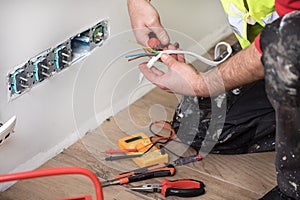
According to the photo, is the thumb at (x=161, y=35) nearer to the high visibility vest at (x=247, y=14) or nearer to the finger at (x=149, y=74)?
the finger at (x=149, y=74)

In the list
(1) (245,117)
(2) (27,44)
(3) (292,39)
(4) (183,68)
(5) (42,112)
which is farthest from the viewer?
(1) (245,117)

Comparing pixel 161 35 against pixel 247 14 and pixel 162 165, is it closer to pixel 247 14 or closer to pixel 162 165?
pixel 247 14

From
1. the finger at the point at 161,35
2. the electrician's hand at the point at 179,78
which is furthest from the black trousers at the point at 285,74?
the finger at the point at 161,35

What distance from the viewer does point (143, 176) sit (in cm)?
149

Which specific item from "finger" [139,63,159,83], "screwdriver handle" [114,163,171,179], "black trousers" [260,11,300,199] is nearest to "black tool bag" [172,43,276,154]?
"screwdriver handle" [114,163,171,179]

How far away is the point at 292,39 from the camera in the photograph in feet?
3.44

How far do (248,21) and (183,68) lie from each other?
0.28 m

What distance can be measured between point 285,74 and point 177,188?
0.50 m

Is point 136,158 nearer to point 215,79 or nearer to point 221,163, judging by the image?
point 221,163

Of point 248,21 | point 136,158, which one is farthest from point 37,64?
point 248,21

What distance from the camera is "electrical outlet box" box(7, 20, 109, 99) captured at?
1.40m

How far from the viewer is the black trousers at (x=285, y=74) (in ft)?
3.45

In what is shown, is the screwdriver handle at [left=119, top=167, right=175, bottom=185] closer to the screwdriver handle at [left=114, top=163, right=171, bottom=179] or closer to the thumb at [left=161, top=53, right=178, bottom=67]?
the screwdriver handle at [left=114, top=163, right=171, bottom=179]

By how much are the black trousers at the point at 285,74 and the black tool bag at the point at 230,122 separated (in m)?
0.42
